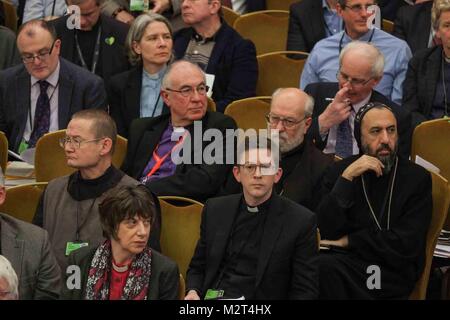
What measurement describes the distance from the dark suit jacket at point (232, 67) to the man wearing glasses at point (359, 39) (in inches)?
13.3

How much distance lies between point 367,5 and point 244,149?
78.3 inches

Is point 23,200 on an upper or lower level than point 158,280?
upper

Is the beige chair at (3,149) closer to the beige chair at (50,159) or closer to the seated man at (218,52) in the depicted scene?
the beige chair at (50,159)

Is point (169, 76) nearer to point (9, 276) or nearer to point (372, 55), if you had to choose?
point (372, 55)

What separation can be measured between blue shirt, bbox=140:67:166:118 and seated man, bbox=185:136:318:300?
1488 mm

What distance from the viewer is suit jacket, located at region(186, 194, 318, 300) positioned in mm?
5176

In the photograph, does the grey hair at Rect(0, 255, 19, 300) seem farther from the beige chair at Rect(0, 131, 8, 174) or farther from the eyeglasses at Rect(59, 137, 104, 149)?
the beige chair at Rect(0, 131, 8, 174)

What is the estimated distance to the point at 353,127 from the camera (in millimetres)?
6277

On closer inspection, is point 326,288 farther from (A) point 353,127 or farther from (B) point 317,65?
(B) point 317,65

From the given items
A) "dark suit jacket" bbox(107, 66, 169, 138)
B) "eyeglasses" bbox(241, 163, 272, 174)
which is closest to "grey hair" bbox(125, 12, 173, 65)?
"dark suit jacket" bbox(107, 66, 169, 138)

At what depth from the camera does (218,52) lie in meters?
7.17

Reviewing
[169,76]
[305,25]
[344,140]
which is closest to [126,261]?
[169,76]

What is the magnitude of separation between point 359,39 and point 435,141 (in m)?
1.11
